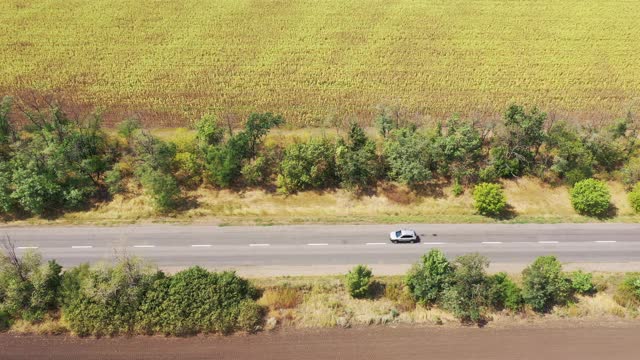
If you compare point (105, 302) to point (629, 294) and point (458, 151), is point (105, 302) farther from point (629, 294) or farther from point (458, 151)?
point (629, 294)

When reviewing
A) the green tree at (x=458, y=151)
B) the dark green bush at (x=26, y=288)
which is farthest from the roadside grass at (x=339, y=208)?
the dark green bush at (x=26, y=288)

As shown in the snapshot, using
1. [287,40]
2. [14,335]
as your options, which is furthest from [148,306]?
[287,40]

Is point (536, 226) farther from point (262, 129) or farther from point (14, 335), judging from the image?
point (14, 335)

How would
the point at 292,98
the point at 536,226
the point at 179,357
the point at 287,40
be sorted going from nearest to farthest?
1. the point at 179,357
2. the point at 536,226
3. the point at 292,98
4. the point at 287,40

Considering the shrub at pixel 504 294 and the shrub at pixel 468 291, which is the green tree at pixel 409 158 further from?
the shrub at pixel 504 294

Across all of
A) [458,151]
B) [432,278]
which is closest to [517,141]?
[458,151]

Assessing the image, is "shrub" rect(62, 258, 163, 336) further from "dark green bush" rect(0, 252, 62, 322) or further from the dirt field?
"dark green bush" rect(0, 252, 62, 322)
